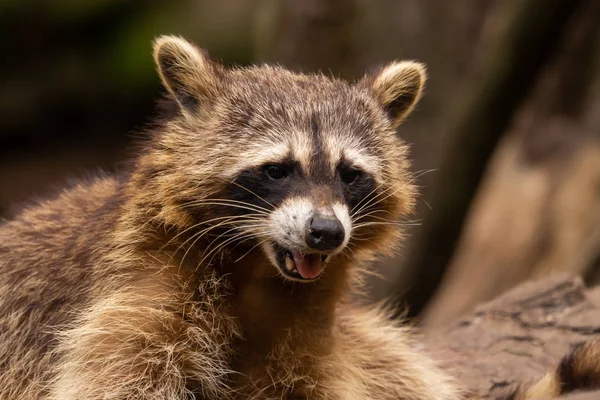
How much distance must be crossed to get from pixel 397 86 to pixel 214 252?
175cm

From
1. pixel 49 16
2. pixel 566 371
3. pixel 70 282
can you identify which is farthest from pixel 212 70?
pixel 49 16

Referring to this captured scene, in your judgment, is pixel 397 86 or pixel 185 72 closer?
pixel 185 72

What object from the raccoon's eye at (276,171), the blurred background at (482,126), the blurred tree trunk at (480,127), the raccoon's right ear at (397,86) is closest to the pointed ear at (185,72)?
the raccoon's eye at (276,171)

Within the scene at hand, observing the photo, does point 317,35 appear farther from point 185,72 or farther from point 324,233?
point 324,233

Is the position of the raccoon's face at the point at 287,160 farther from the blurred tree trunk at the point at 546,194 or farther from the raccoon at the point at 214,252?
the blurred tree trunk at the point at 546,194

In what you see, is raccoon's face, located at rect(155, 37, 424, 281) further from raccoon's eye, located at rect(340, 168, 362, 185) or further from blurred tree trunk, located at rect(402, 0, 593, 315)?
blurred tree trunk, located at rect(402, 0, 593, 315)

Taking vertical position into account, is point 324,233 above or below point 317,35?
above

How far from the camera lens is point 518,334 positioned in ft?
23.8

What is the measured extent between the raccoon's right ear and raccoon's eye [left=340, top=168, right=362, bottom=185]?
2.60ft

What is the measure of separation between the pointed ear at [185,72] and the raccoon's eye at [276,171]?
2.28 feet

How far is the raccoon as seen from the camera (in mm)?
5152

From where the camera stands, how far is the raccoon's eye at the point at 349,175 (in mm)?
5426

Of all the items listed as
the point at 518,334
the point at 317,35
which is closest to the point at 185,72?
the point at 518,334

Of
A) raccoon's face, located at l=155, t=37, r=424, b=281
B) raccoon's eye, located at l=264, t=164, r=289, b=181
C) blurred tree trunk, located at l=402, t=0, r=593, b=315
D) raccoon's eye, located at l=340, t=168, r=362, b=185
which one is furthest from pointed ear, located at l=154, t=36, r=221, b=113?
blurred tree trunk, located at l=402, t=0, r=593, b=315
